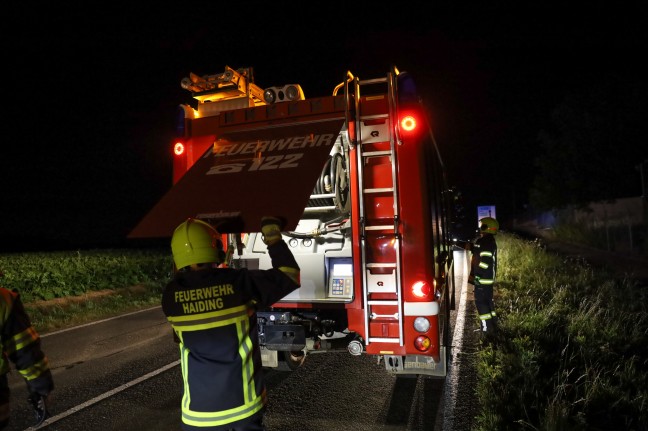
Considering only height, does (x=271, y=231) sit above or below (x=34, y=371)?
above

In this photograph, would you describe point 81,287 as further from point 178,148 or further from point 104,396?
point 178,148

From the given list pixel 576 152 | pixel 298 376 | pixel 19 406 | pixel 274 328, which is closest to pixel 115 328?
pixel 19 406

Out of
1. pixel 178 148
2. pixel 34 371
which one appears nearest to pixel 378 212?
pixel 178 148

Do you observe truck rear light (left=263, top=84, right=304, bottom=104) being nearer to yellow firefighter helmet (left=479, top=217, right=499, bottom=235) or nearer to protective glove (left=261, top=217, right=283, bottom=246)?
protective glove (left=261, top=217, right=283, bottom=246)

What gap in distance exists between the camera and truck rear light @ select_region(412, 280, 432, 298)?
12.9 feet

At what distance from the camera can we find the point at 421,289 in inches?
156

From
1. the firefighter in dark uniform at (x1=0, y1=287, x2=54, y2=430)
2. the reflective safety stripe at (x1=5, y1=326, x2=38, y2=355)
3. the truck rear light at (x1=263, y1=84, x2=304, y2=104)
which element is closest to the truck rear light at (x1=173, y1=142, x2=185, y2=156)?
the truck rear light at (x1=263, y1=84, x2=304, y2=104)

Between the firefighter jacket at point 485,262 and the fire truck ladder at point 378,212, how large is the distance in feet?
9.81

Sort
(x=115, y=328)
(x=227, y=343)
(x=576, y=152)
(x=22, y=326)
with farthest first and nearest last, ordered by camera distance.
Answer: (x=576, y=152), (x=115, y=328), (x=22, y=326), (x=227, y=343)

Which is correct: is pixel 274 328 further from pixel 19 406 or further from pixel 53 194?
pixel 53 194

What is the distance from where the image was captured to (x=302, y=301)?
14.8 ft

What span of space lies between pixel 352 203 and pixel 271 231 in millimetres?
1518

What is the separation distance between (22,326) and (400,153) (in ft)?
9.75

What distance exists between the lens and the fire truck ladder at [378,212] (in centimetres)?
403
